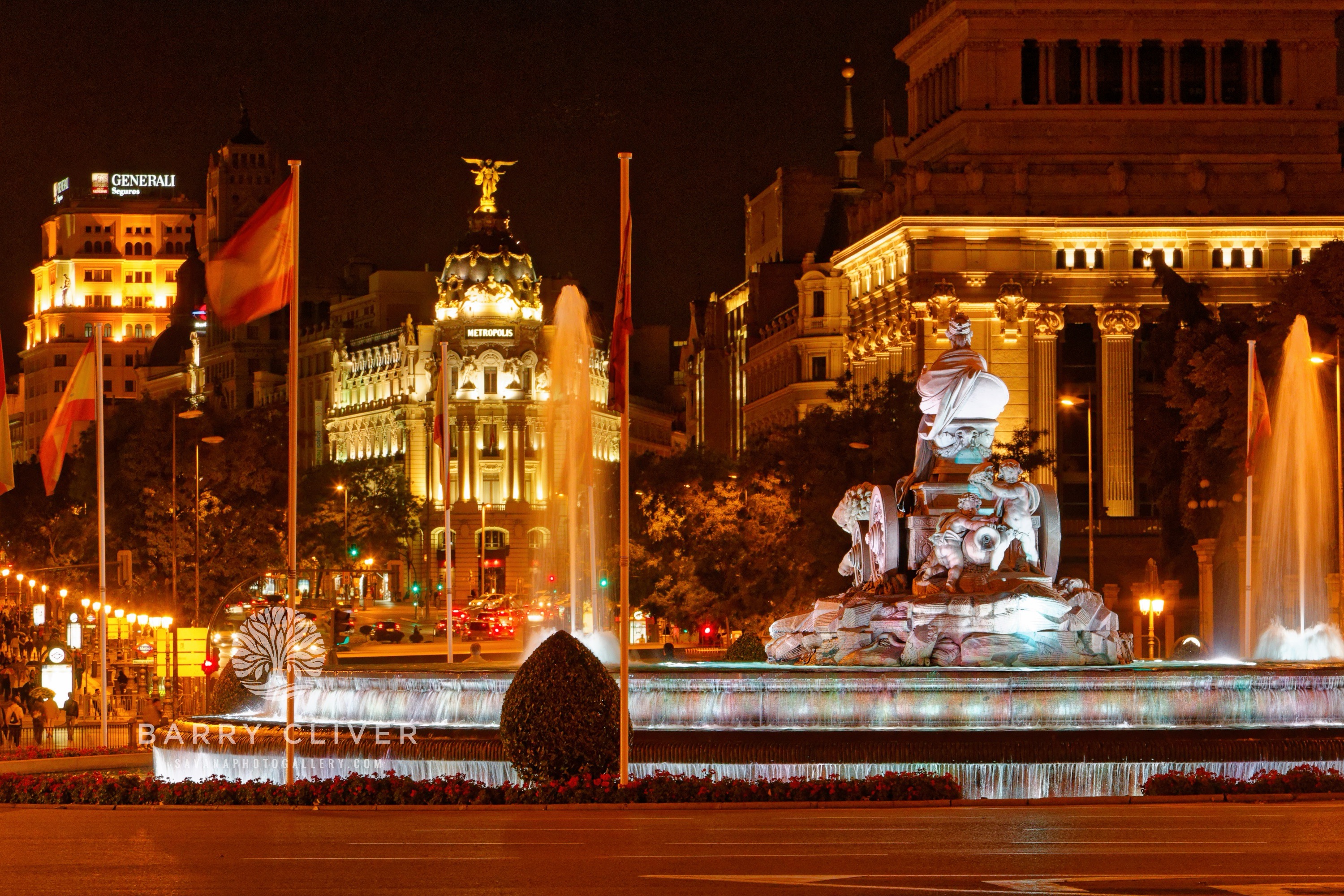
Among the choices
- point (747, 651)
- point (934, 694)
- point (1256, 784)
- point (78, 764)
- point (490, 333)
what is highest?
point (490, 333)

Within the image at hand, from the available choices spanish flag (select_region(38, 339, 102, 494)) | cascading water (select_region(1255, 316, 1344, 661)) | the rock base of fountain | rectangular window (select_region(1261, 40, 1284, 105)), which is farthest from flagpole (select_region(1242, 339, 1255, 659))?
rectangular window (select_region(1261, 40, 1284, 105))

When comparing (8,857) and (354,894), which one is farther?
(8,857)

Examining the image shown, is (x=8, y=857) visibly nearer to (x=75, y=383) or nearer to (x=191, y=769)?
(x=191, y=769)

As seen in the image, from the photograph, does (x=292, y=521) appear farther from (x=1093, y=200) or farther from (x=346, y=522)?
(x=346, y=522)

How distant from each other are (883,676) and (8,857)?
40.7 feet

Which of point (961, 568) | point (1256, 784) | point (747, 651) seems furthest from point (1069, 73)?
point (1256, 784)

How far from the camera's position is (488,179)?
195 metres

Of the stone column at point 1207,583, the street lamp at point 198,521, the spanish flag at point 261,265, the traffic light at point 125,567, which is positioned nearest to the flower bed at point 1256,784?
the spanish flag at point 261,265

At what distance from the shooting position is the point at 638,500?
10662cm

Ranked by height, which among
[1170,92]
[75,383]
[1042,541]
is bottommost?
[1042,541]

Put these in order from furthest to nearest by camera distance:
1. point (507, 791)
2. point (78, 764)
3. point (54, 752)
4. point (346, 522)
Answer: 1. point (346, 522)
2. point (54, 752)
3. point (78, 764)
4. point (507, 791)

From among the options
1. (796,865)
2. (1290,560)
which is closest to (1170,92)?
(1290,560)

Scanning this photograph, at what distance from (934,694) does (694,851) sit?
8.20 metres

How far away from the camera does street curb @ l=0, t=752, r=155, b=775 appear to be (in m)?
41.7
